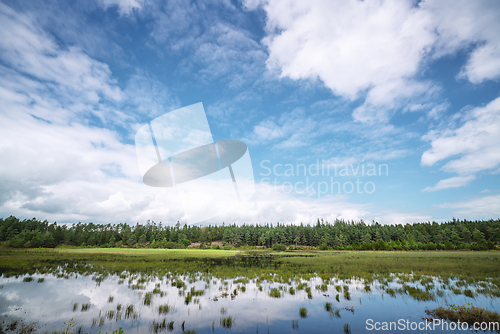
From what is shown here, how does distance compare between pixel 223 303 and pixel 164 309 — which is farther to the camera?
pixel 223 303

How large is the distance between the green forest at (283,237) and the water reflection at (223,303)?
10134 cm

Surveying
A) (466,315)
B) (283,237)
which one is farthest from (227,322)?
(283,237)

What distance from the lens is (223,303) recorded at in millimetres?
12781

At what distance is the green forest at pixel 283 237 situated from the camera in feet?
328

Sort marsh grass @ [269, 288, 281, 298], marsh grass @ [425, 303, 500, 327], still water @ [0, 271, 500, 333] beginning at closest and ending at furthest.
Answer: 1. still water @ [0, 271, 500, 333]
2. marsh grass @ [425, 303, 500, 327]
3. marsh grass @ [269, 288, 281, 298]

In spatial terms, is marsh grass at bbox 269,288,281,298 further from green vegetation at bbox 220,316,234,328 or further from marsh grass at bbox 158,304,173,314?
marsh grass at bbox 158,304,173,314

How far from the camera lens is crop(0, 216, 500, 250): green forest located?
328 feet

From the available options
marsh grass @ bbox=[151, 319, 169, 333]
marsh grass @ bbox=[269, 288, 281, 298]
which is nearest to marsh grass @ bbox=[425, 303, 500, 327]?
marsh grass @ bbox=[269, 288, 281, 298]

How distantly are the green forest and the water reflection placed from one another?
101339 millimetres

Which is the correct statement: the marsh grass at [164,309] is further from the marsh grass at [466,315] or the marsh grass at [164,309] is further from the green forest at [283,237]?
the green forest at [283,237]

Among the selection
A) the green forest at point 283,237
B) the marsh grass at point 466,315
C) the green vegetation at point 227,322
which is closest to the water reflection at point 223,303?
the green vegetation at point 227,322

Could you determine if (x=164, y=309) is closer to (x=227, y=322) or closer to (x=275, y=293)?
(x=227, y=322)

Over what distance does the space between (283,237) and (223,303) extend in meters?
132

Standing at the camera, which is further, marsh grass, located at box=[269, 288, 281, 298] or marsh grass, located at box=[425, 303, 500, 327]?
marsh grass, located at box=[269, 288, 281, 298]
